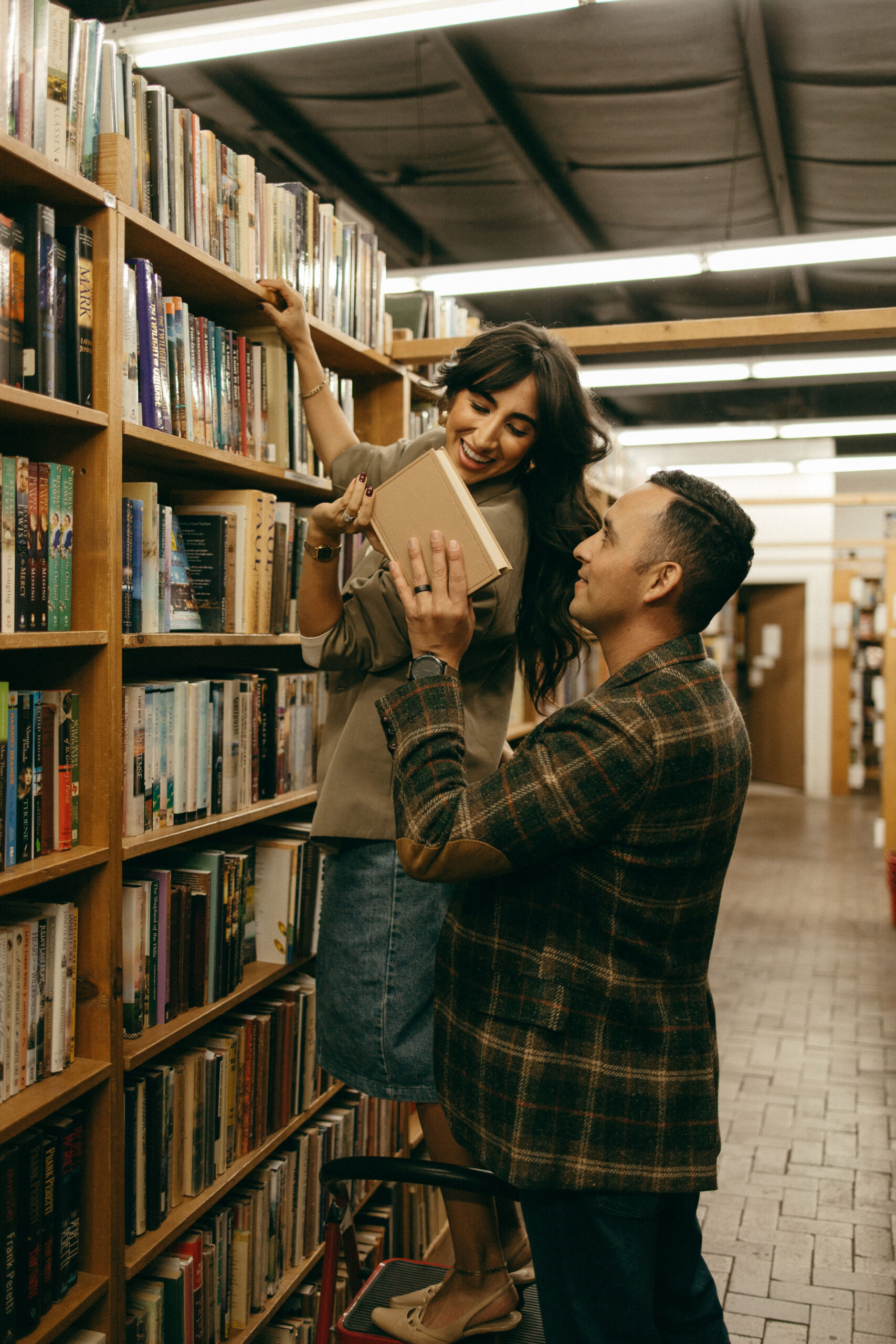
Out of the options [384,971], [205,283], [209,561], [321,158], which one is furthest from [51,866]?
[321,158]

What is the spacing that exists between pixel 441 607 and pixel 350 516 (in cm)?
28

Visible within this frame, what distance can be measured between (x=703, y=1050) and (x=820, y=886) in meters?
6.01

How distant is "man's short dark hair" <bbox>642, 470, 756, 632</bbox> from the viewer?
3.92 feet

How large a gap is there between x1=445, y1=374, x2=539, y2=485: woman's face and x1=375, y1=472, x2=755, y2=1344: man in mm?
403

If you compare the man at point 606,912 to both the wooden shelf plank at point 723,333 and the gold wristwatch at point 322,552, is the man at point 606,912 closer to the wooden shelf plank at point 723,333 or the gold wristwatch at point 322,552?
the gold wristwatch at point 322,552

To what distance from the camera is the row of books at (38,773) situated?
1379 mm

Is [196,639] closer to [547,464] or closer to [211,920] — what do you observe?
[211,920]

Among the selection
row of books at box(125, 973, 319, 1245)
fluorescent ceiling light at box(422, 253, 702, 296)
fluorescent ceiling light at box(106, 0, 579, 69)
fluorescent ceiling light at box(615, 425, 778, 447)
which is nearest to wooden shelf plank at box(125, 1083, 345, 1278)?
row of books at box(125, 973, 319, 1245)

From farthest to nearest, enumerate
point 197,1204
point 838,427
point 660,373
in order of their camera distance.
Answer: point 838,427 → point 660,373 → point 197,1204

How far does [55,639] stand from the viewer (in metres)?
1.39

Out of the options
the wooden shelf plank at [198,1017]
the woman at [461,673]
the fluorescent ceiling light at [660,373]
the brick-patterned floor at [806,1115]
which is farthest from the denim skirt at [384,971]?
the fluorescent ceiling light at [660,373]

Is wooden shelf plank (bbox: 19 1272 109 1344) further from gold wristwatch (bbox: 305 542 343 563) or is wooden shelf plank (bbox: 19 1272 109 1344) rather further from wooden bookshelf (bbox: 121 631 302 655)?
gold wristwatch (bbox: 305 542 343 563)

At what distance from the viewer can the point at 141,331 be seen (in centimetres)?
161

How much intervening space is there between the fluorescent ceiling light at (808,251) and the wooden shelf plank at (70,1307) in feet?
12.3
